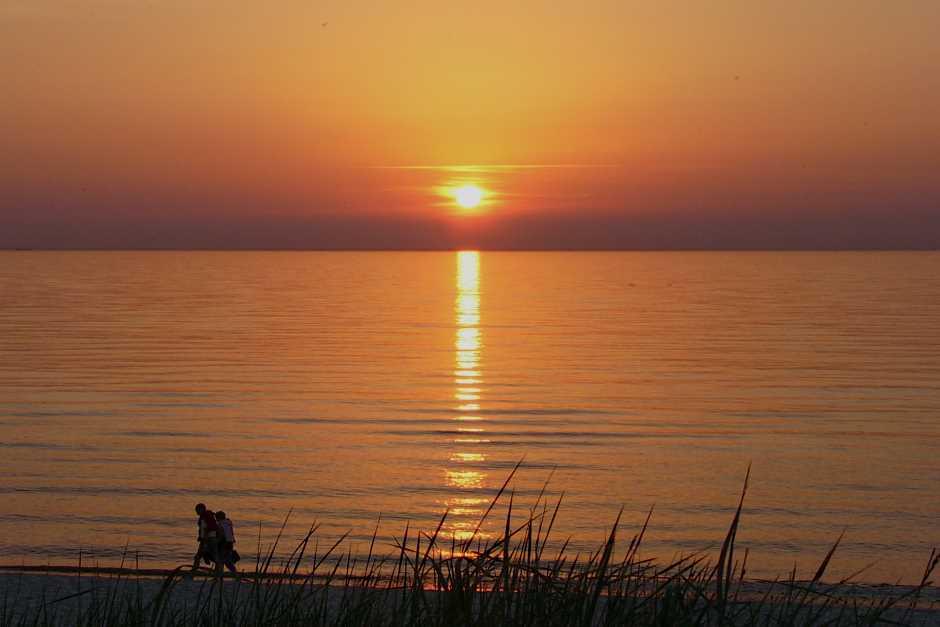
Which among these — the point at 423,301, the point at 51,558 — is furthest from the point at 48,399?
the point at 423,301

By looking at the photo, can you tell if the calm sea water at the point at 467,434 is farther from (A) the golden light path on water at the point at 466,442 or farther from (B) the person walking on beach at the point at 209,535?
(B) the person walking on beach at the point at 209,535

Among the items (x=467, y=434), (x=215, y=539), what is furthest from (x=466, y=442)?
(x=215, y=539)

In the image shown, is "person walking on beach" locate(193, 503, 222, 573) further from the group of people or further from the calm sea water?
the calm sea water

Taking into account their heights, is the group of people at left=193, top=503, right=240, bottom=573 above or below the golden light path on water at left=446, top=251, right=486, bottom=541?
below

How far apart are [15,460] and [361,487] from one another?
9.35 m

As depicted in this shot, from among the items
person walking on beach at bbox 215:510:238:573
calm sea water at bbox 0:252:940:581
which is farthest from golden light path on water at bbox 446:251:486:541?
person walking on beach at bbox 215:510:238:573

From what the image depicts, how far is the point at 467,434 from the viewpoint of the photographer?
1383 inches

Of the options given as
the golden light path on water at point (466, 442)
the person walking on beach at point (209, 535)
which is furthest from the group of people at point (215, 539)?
the golden light path on water at point (466, 442)

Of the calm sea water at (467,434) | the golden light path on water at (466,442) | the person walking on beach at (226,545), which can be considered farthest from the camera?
the golden light path on water at (466,442)

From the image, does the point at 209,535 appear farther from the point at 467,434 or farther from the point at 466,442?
the point at 467,434

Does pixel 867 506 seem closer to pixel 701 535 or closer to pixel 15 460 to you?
pixel 701 535

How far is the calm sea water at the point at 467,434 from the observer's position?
77.0ft

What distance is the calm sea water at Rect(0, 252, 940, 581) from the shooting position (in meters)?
23.5

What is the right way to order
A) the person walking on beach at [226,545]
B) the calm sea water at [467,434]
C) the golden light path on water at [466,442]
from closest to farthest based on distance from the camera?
the person walking on beach at [226,545] → the calm sea water at [467,434] → the golden light path on water at [466,442]
